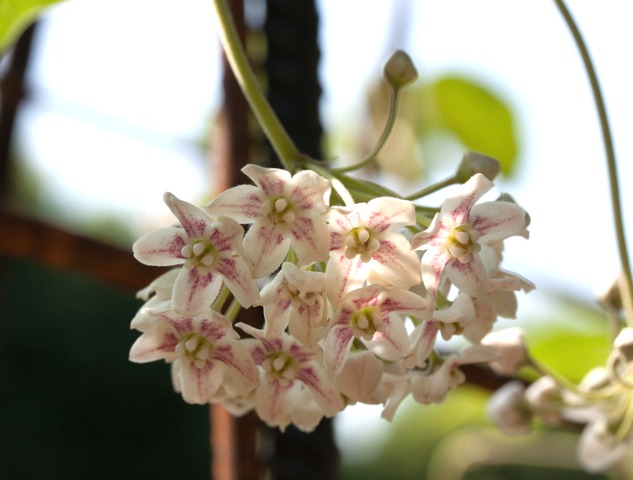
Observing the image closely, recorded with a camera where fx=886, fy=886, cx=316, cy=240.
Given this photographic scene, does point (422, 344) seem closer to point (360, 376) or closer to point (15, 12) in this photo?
point (360, 376)

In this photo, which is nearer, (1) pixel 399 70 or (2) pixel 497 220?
(2) pixel 497 220

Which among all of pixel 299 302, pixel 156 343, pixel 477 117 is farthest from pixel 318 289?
pixel 477 117

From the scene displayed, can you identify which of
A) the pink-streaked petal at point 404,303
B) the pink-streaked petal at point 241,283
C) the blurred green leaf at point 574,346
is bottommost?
the blurred green leaf at point 574,346

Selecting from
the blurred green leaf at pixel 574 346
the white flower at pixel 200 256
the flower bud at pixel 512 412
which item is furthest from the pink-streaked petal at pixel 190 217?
the blurred green leaf at pixel 574 346

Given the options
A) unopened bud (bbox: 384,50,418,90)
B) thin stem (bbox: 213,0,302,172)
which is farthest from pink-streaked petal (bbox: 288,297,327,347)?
unopened bud (bbox: 384,50,418,90)

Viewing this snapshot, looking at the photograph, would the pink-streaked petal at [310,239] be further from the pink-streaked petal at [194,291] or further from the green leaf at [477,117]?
the green leaf at [477,117]

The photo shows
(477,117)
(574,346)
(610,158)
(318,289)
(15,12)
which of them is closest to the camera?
(318,289)
